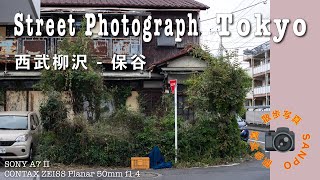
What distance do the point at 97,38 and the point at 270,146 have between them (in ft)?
46.9

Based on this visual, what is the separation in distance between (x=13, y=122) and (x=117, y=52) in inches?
253

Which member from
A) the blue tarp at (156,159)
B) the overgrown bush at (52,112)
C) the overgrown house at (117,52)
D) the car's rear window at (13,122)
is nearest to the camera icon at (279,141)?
the blue tarp at (156,159)

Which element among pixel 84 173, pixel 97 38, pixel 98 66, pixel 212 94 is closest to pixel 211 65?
pixel 212 94

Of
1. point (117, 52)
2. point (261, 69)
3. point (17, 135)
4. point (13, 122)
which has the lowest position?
point (17, 135)

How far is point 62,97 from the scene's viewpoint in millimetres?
13430

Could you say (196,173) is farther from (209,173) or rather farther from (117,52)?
(117,52)

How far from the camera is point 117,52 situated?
18.0 m

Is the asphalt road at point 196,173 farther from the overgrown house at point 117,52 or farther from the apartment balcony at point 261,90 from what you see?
the apartment balcony at point 261,90

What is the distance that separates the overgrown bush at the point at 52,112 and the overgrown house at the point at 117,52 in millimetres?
4616

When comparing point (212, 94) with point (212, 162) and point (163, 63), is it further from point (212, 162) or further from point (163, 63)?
point (163, 63)

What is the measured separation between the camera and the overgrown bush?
12.7m

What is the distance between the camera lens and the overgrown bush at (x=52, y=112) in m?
12.7

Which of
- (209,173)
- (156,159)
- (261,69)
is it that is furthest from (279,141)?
(261,69)

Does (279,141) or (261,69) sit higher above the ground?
(261,69)
